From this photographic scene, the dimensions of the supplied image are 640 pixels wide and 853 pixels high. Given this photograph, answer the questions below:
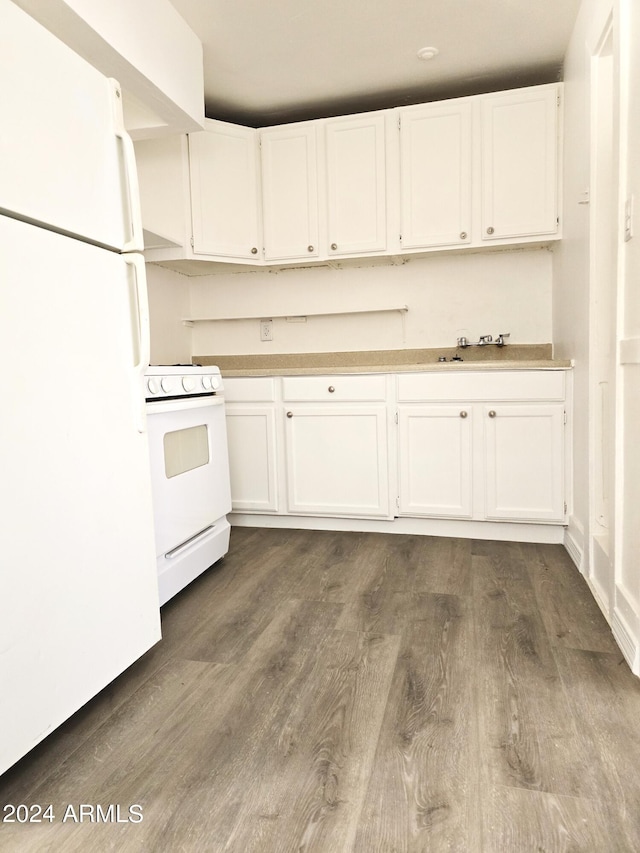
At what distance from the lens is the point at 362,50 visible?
8.75ft

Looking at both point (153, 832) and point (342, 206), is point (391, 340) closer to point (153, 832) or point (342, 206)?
point (342, 206)

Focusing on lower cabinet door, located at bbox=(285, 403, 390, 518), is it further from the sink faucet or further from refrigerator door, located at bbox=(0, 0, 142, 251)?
refrigerator door, located at bbox=(0, 0, 142, 251)

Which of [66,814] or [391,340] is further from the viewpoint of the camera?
[391,340]

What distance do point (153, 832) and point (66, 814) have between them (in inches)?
7.7

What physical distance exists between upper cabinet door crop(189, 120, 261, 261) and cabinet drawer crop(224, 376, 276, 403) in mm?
717

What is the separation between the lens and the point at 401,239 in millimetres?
3057

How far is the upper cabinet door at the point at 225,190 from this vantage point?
3.08 metres

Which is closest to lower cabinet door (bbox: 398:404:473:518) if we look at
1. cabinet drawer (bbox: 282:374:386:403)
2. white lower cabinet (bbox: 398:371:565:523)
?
white lower cabinet (bbox: 398:371:565:523)

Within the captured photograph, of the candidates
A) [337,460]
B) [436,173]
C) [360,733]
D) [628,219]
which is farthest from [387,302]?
[360,733]

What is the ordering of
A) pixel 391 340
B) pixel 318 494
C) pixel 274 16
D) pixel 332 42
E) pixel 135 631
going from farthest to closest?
1. pixel 391 340
2. pixel 318 494
3. pixel 332 42
4. pixel 274 16
5. pixel 135 631

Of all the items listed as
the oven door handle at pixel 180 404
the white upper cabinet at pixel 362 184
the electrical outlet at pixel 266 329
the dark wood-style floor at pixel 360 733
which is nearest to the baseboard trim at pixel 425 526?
the dark wood-style floor at pixel 360 733

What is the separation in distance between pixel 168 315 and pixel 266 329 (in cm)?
59

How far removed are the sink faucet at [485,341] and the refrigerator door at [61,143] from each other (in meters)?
2.05

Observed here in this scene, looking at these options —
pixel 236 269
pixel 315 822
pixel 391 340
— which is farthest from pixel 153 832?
pixel 236 269
